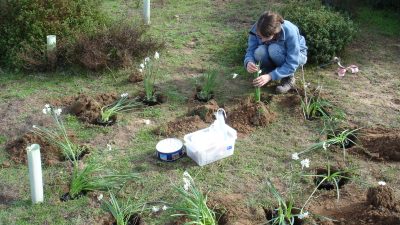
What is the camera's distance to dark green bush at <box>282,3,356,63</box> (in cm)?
582

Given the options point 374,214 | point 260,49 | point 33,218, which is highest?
point 260,49

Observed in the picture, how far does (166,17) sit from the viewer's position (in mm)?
7371

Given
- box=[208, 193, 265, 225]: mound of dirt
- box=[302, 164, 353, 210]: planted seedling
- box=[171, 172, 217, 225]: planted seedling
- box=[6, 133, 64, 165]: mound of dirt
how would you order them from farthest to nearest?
box=[6, 133, 64, 165]: mound of dirt < box=[302, 164, 353, 210]: planted seedling < box=[208, 193, 265, 225]: mound of dirt < box=[171, 172, 217, 225]: planted seedling

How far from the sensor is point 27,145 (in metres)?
4.36

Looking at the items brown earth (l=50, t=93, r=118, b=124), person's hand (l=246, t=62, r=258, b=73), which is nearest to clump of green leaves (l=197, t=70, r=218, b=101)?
person's hand (l=246, t=62, r=258, b=73)

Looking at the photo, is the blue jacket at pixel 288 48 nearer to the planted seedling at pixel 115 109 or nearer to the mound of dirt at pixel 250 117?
the mound of dirt at pixel 250 117

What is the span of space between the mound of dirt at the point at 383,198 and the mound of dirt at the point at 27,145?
2.48 m

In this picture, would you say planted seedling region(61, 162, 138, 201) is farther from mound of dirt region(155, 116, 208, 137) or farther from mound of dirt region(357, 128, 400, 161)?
mound of dirt region(357, 128, 400, 161)

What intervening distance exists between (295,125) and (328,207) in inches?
45.8

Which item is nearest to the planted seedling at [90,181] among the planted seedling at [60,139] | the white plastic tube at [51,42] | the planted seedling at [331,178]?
the planted seedling at [60,139]

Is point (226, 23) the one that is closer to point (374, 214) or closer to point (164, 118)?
point (164, 118)

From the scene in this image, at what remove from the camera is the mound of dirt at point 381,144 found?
4.35 metres

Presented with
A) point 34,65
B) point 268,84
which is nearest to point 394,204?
point 268,84

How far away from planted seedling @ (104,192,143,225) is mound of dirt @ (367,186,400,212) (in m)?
1.64
